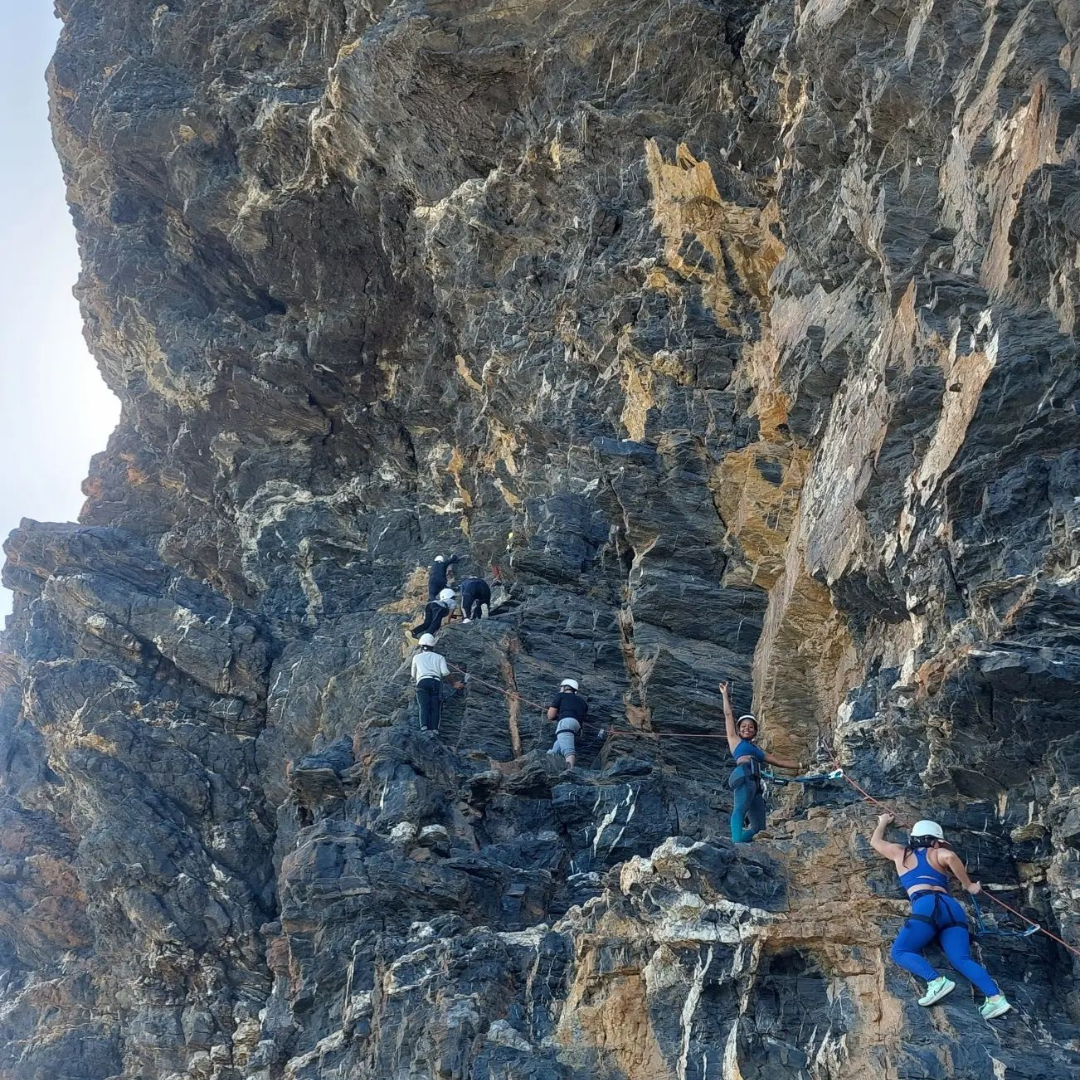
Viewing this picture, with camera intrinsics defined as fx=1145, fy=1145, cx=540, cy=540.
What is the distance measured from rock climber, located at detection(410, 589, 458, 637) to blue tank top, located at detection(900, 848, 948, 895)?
10466 millimetres

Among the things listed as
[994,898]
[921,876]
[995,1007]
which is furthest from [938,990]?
[994,898]

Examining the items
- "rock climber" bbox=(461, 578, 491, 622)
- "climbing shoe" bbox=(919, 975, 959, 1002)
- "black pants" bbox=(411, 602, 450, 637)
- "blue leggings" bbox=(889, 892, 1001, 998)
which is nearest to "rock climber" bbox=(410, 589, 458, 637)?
"black pants" bbox=(411, 602, 450, 637)

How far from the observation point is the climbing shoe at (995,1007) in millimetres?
8203

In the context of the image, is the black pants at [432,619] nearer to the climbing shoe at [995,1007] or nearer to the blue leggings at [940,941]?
the blue leggings at [940,941]

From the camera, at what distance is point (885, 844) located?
377 inches

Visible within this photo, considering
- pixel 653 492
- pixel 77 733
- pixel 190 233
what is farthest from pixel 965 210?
pixel 190 233

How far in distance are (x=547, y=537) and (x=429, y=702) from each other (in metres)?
3.91

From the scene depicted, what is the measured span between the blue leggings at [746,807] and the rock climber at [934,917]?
7.15 ft

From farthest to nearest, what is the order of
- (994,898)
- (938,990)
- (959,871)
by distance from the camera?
(994,898), (959,871), (938,990)

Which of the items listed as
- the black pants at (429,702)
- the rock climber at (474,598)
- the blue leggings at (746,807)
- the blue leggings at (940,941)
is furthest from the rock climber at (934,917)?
the rock climber at (474,598)

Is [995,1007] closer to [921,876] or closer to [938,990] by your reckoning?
[938,990]

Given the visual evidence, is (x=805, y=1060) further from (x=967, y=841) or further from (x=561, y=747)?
(x=561, y=747)

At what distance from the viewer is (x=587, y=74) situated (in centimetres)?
1947

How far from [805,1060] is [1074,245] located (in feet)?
24.4
